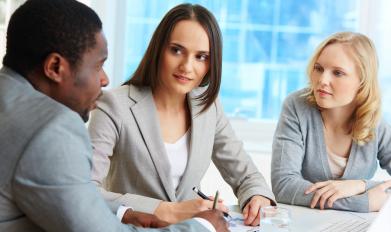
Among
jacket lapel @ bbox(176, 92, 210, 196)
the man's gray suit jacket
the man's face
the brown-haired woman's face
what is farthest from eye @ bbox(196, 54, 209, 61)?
the man's gray suit jacket

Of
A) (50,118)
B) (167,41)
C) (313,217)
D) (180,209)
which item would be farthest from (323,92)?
(50,118)

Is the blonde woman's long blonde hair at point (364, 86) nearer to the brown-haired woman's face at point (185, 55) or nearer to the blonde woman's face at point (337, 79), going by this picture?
the blonde woman's face at point (337, 79)

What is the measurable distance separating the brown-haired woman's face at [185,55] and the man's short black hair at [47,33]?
2.28ft

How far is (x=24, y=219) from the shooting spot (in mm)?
1105

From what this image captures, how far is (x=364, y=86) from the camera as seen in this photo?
7.05 feet

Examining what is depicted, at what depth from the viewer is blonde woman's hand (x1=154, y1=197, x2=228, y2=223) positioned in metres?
1.58

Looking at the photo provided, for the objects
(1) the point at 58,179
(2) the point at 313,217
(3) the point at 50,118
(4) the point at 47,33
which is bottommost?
(2) the point at 313,217

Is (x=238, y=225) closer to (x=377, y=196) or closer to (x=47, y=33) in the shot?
(x=377, y=196)

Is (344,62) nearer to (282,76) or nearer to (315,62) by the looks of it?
(315,62)

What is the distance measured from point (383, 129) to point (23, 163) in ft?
5.05

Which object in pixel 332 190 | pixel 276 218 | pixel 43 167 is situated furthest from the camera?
pixel 332 190

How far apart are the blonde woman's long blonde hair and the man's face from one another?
3.93 feet

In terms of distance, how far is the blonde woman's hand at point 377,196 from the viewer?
1.91 meters

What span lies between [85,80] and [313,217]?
3.07 ft
